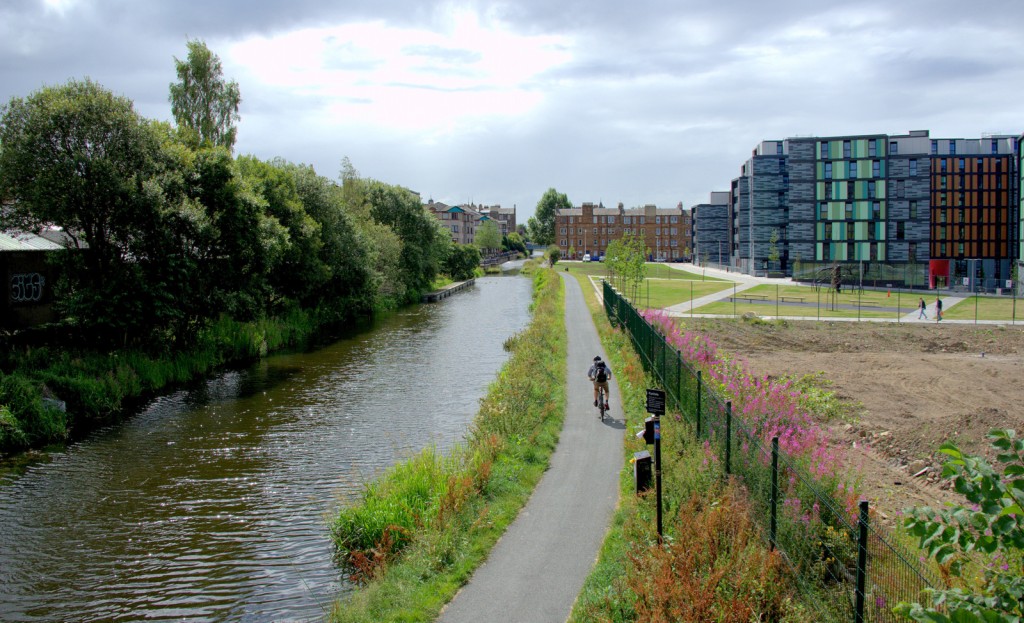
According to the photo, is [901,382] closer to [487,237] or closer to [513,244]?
[487,237]

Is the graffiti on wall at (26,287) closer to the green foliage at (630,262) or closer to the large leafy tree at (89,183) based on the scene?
the large leafy tree at (89,183)

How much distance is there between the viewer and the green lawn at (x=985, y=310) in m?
46.2

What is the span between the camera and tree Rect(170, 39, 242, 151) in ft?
162

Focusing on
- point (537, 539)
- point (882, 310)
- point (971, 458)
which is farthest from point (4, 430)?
point (882, 310)

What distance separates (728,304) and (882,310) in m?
10.3

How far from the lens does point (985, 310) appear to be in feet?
166

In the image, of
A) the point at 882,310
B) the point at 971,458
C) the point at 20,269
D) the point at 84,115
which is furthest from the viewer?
the point at 882,310

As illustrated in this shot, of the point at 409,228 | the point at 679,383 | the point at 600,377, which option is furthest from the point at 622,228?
the point at 679,383

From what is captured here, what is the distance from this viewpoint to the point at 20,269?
2788 cm

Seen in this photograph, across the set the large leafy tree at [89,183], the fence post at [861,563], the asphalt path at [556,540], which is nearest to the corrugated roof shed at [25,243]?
the large leafy tree at [89,183]

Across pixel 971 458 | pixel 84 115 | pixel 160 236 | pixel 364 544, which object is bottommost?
pixel 364 544

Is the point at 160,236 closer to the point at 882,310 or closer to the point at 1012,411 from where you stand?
the point at 1012,411

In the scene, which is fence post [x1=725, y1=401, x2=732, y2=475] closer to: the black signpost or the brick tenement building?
the black signpost

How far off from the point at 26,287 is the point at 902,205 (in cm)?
8501
